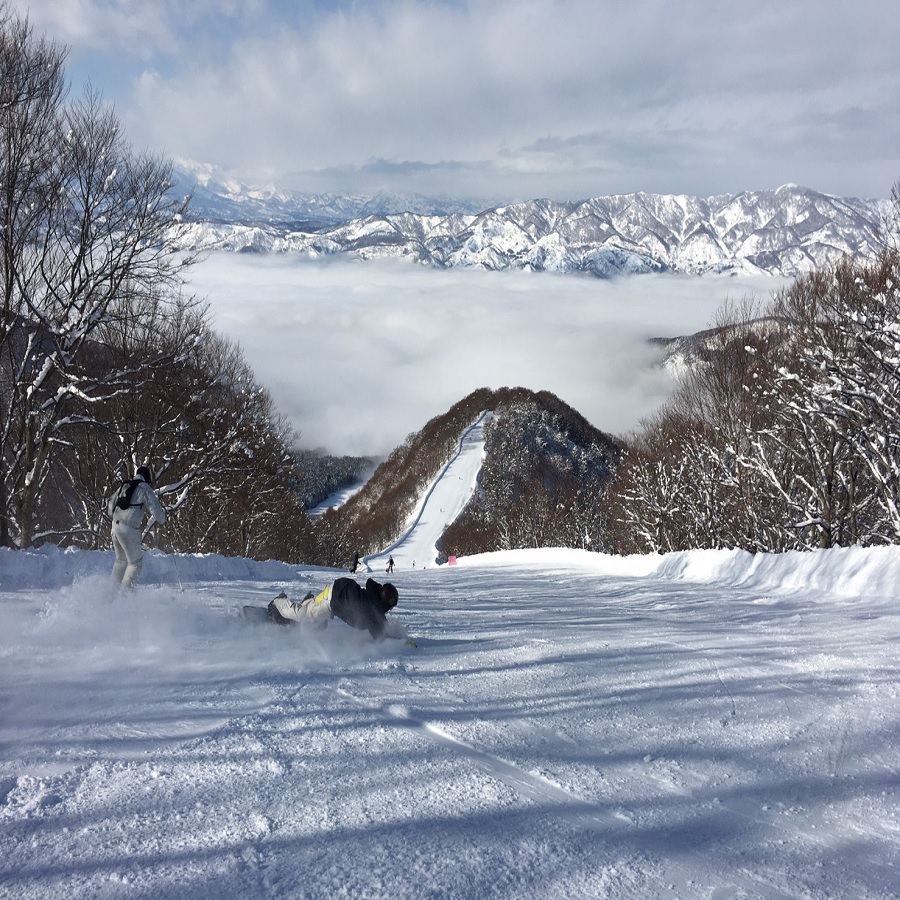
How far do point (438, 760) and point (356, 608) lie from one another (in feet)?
8.48

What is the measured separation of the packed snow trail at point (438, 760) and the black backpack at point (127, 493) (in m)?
1.32

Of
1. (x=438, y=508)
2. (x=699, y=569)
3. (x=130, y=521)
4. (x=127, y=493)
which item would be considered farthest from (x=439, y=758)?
(x=438, y=508)

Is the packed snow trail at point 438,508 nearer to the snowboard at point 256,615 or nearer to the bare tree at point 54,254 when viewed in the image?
the bare tree at point 54,254

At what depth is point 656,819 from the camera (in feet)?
9.54

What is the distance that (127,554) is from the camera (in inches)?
300

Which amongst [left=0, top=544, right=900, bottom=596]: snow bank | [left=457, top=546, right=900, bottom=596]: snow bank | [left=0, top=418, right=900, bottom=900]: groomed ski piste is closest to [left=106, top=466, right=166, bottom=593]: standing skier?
[left=0, top=418, right=900, bottom=900]: groomed ski piste

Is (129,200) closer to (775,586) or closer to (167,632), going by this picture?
(167,632)

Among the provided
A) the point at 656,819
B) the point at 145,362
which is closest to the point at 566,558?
the point at 145,362

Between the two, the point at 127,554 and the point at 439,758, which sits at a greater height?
the point at 127,554

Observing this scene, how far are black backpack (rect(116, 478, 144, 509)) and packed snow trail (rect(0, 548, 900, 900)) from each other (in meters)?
1.32

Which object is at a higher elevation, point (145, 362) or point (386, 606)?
point (145, 362)

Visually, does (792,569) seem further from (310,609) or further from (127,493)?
(127,493)

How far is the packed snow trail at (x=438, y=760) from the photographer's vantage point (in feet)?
8.16

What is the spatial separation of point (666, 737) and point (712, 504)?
889 inches
